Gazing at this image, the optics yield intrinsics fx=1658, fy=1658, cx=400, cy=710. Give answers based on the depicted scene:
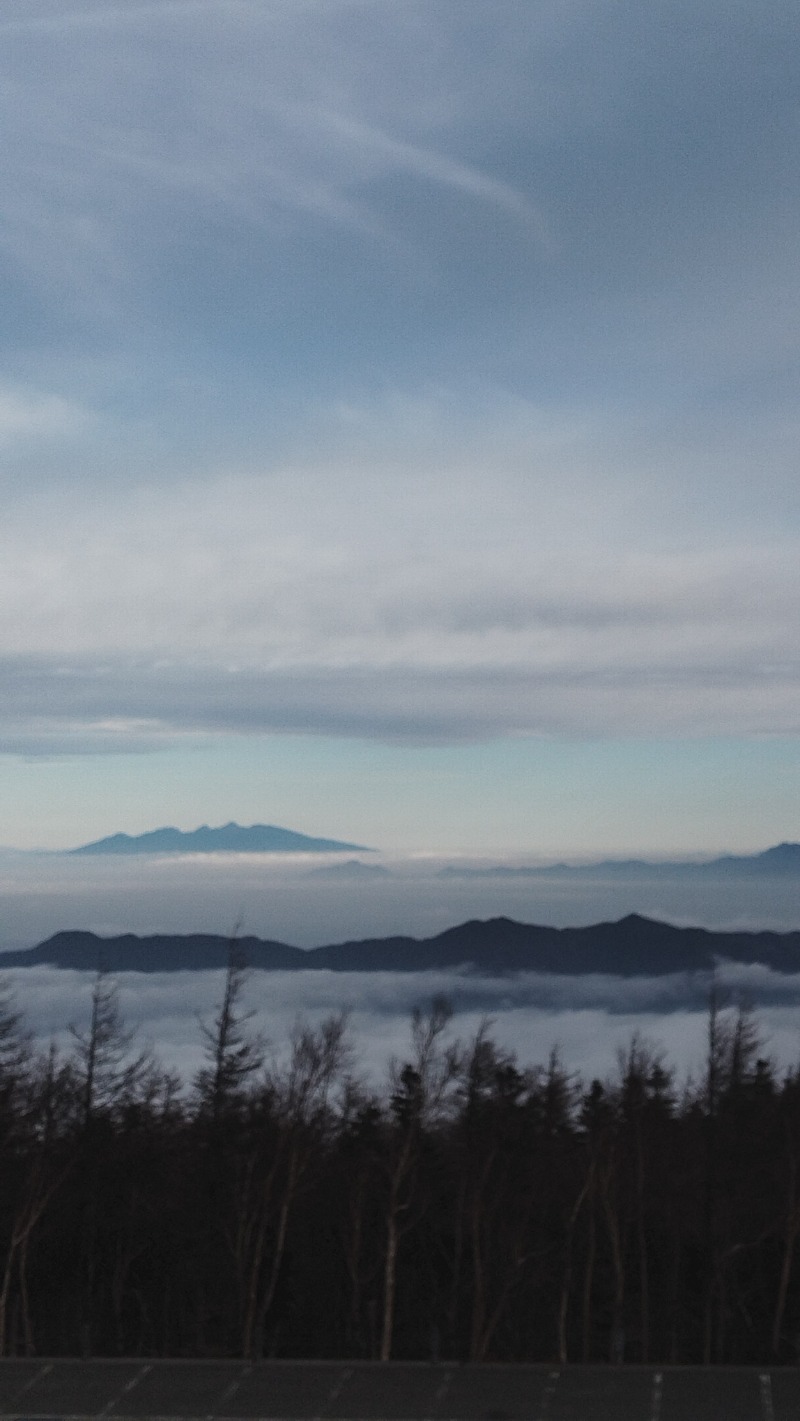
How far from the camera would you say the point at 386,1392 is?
33.0m

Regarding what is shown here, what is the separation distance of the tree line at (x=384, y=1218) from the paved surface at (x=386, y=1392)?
13141 mm

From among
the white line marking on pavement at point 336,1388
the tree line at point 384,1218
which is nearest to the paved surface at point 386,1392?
the white line marking on pavement at point 336,1388

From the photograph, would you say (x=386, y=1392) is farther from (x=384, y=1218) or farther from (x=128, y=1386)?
(x=384, y=1218)

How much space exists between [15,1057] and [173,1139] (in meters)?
6.60

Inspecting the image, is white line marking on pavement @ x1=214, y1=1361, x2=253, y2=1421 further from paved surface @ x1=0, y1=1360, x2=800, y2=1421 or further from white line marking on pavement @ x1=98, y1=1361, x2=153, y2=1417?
white line marking on pavement @ x1=98, y1=1361, x2=153, y2=1417

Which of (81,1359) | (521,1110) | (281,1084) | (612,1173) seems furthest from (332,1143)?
(81,1359)

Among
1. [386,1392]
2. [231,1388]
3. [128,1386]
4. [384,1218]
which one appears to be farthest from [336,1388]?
[384,1218]

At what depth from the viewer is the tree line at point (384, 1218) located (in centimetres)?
5131

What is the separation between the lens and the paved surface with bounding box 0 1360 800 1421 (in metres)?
31.6

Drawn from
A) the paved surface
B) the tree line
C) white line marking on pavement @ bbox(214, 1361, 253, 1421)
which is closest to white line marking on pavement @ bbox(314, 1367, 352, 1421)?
the paved surface

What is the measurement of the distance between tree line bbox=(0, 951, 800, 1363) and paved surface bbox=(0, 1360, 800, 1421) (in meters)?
13.1

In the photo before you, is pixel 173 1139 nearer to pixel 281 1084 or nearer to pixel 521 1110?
pixel 281 1084

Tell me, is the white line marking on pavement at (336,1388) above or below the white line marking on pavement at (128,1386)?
above

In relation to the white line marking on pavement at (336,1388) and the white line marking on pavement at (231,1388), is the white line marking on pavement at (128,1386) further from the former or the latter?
the white line marking on pavement at (336,1388)
